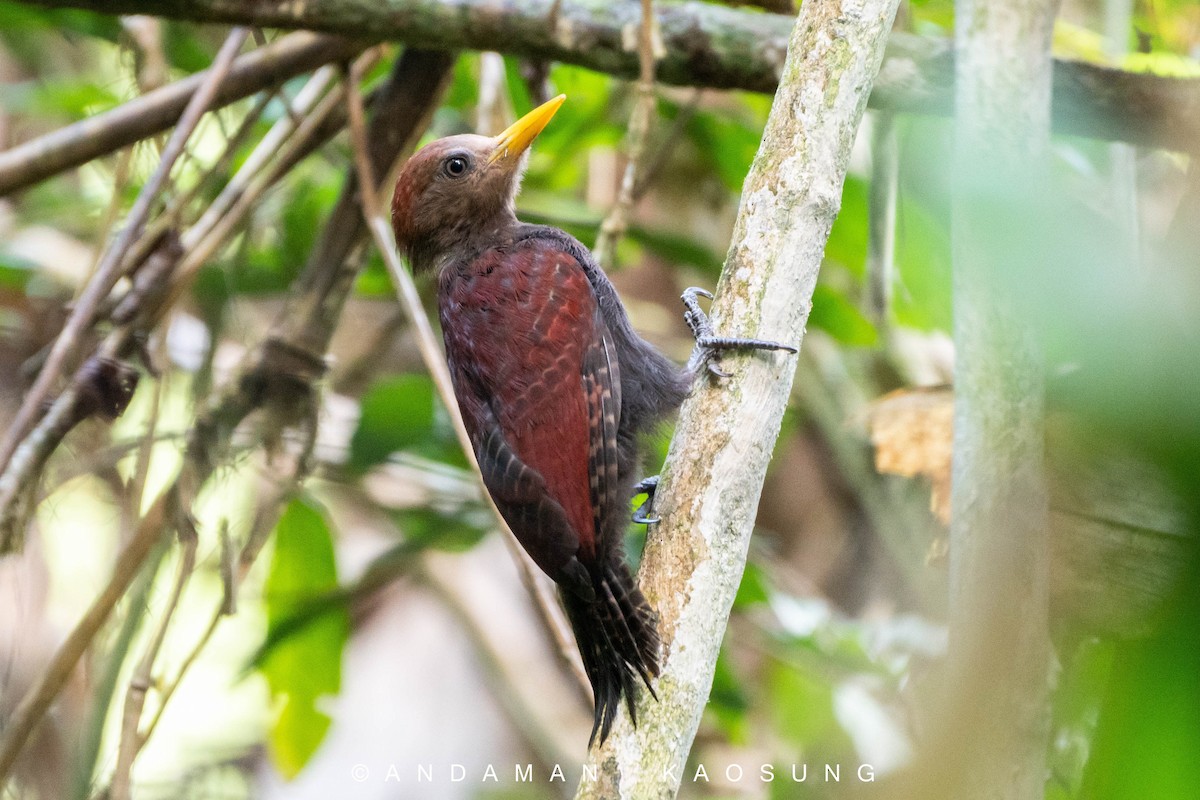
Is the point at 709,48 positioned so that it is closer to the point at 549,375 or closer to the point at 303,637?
the point at 549,375

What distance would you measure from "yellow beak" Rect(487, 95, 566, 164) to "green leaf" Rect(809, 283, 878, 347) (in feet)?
3.56

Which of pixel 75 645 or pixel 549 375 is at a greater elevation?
pixel 549 375

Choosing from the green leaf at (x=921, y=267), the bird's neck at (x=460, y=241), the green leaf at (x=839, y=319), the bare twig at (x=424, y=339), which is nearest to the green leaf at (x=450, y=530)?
the bare twig at (x=424, y=339)

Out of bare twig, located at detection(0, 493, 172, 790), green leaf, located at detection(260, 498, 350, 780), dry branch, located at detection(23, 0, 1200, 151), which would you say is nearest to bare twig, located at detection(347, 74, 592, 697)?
dry branch, located at detection(23, 0, 1200, 151)

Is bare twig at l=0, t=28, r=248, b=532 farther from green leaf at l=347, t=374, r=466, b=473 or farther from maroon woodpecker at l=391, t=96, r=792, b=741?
green leaf at l=347, t=374, r=466, b=473

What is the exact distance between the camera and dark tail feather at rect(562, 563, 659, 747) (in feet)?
5.17

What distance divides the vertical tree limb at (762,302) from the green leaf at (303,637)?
1.93m

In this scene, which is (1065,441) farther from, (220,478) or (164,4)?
(220,478)

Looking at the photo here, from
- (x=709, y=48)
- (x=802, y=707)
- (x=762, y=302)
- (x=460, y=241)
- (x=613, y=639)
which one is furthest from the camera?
(x=802, y=707)

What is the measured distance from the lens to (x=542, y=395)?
2193 mm

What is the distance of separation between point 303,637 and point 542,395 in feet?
5.22

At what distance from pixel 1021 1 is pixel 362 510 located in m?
3.58

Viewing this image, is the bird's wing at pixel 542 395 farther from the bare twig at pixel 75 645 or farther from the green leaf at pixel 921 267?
the green leaf at pixel 921 267

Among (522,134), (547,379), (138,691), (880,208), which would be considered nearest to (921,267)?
(880,208)
